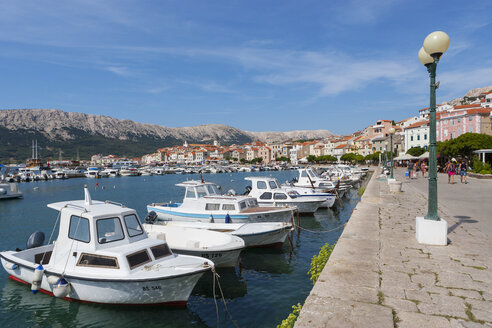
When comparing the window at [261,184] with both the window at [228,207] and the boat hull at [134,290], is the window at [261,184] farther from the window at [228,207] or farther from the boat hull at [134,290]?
the boat hull at [134,290]

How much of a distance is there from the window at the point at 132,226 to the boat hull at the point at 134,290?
1.76 m

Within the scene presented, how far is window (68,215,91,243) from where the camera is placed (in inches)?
382

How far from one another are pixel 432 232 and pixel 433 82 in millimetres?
4060

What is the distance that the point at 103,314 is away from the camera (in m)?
9.30

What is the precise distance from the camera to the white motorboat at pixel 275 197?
23.6 metres

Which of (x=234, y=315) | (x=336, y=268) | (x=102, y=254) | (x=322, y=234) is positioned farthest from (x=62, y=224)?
(x=322, y=234)

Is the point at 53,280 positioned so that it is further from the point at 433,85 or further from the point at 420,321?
the point at 433,85

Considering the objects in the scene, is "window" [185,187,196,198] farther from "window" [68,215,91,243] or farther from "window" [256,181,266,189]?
"window" [68,215,91,243]

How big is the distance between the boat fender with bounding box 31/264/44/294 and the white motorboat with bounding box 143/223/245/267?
147 inches

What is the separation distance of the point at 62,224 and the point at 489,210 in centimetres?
1722

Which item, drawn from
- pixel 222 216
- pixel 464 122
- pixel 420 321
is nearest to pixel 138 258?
pixel 420 321

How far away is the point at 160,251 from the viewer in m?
9.90

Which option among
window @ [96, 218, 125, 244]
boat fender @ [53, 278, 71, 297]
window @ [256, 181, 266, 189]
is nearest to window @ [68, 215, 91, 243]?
window @ [96, 218, 125, 244]

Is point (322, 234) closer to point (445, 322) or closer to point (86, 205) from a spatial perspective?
point (86, 205)
